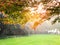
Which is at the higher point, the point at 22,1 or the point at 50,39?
the point at 22,1

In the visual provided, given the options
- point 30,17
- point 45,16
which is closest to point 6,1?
point 30,17

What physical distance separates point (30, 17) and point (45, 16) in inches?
5.8

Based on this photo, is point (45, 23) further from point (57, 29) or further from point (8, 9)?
point (8, 9)

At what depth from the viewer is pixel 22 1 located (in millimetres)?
1959

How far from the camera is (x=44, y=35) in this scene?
2002mm

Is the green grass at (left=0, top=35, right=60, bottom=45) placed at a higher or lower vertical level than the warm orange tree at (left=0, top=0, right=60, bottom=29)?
lower

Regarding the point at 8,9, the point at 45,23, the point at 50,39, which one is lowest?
the point at 50,39

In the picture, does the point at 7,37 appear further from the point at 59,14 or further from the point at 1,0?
the point at 59,14

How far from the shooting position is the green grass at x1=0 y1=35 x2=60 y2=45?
6.48 ft

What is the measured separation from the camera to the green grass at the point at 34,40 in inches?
77.7

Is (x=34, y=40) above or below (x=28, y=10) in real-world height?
below

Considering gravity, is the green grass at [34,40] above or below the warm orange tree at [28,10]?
below

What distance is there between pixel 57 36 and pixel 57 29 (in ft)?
0.22

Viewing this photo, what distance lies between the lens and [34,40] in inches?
78.9
